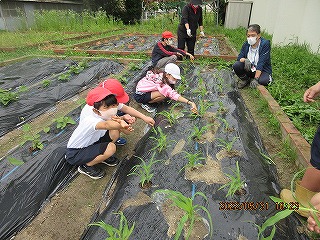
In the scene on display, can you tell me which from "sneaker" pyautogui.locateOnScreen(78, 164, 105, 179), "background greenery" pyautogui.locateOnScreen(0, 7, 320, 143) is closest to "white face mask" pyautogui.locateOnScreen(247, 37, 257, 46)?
"background greenery" pyautogui.locateOnScreen(0, 7, 320, 143)

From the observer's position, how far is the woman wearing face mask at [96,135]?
221 cm

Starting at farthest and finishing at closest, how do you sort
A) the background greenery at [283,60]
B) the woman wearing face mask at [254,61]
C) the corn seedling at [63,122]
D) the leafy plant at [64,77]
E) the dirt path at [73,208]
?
1. the leafy plant at [64,77]
2. the woman wearing face mask at [254,61]
3. the background greenery at [283,60]
4. the corn seedling at [63,122]
5. the dirt path at [73,208]

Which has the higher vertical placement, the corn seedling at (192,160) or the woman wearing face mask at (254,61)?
the woman wearing face mask at (254,61)

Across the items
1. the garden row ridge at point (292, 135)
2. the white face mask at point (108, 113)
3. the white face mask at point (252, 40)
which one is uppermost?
the white face mask at point (252, 40)

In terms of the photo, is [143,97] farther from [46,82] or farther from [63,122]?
[46,82]

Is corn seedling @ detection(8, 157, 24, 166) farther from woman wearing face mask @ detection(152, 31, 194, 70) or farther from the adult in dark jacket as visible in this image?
the adult in dark jacket

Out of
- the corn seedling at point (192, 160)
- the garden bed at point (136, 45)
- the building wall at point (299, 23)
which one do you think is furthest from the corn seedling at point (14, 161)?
the building wall at point (299, 23)

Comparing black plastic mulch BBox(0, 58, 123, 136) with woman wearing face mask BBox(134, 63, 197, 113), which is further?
black plastic mulch BBox(0, 58, 123, 136)

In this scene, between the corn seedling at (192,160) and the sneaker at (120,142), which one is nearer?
the corn seedling at (192,160)

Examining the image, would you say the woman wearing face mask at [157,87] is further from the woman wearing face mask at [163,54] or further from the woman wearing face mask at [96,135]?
the woman wearing face mask at [96,135]

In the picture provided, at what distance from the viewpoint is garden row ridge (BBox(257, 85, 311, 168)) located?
241cm

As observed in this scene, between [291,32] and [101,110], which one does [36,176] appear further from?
[291,32]

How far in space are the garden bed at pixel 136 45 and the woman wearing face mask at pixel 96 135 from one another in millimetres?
4827

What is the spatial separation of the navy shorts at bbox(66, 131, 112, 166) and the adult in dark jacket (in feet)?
13.9
